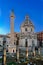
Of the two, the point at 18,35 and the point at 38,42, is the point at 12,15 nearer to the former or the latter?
the point at 18,35

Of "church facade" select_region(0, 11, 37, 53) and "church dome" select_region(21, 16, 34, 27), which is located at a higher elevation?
"church dome" select_region(21, 16, 34, 27)

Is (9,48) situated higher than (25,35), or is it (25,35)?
(25,35)

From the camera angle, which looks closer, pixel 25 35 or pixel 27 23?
pixel 25 35

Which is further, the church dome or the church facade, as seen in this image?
the church dome

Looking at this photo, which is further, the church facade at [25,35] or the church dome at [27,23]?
the church dome at [27,23]

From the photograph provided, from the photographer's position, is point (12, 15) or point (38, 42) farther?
point (38, 42)

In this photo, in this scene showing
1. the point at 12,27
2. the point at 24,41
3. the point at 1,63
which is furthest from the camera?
the point at 24,41

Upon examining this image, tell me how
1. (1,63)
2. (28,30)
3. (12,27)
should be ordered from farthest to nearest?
(28,30), (12,27), (1,63)

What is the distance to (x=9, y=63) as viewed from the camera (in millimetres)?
9797

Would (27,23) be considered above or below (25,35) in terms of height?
above

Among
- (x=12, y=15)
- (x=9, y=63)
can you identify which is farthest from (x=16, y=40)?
(x=9, y=63)

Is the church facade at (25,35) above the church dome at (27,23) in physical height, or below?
below

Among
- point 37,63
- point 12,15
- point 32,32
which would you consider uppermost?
point 12,15

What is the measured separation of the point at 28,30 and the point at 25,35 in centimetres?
125
